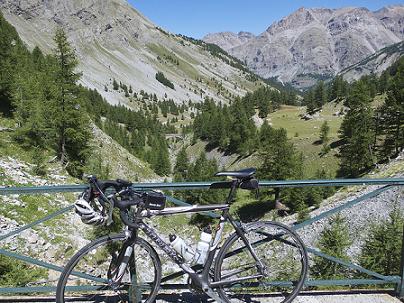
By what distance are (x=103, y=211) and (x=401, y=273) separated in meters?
5.70

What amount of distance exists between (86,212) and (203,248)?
1.92m

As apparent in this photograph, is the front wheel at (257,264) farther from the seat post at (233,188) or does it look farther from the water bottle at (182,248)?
the seat post at (233,188)

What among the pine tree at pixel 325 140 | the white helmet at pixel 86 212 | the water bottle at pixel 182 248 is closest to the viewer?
the white helmet at pixel 86 212

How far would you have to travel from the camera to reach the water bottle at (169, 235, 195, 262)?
5656mm

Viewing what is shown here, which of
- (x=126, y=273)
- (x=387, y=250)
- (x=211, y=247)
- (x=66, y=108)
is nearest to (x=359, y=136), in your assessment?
(x=66, y=108)

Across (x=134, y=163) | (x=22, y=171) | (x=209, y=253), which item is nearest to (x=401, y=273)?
(x=209, y=253)

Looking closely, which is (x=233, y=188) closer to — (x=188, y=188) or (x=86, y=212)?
(x=188, y=188)

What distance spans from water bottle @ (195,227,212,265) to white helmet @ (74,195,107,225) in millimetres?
1627

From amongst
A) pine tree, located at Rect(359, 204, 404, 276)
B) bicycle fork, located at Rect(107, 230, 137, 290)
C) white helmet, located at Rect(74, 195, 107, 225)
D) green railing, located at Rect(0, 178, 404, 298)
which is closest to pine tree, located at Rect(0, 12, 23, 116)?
pine tree, located at Rect(359, 204, 404, 276)

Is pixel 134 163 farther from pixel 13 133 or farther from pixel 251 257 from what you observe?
pixel 251 257

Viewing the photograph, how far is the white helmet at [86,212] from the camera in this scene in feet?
16.4

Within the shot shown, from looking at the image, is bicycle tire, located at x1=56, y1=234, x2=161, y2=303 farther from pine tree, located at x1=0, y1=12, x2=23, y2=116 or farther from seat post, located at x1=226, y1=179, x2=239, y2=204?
pine tree, located at x1=0, y1=12, x2=23, y2=116

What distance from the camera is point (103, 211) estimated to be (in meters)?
5.27

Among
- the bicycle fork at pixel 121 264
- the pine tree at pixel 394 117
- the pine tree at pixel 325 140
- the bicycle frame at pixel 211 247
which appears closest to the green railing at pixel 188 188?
the bicycle frame at pixel 211 247
